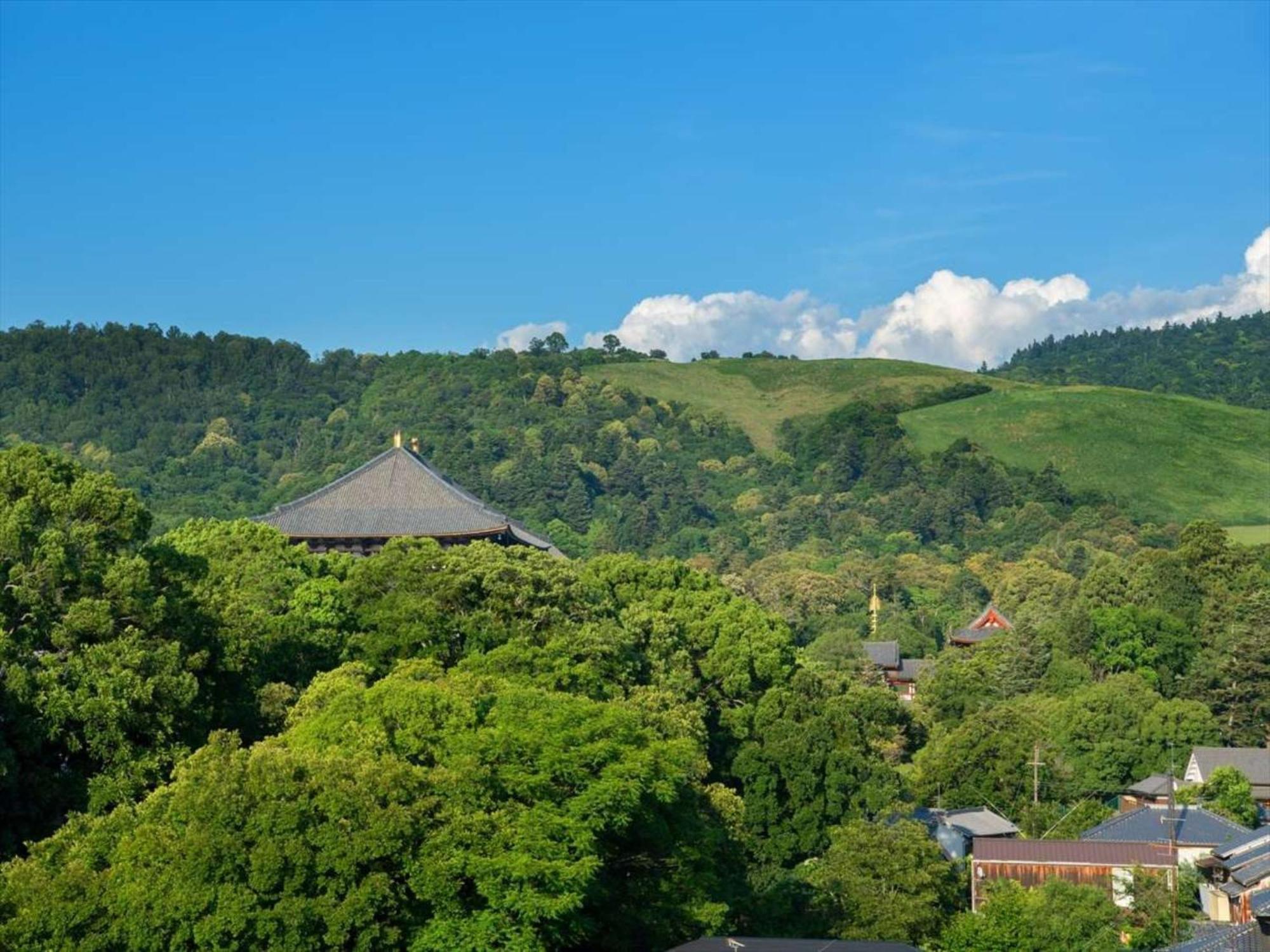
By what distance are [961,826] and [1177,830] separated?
5403mm

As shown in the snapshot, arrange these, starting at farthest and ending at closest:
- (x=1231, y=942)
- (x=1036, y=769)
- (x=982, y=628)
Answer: (x=982, y=628) < (x=1036, y=769) < (x=1231, y=942)

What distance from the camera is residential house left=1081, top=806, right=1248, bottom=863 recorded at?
153 ft

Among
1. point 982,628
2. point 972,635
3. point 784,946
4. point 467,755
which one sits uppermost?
point 467,755

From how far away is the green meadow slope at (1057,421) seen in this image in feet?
451

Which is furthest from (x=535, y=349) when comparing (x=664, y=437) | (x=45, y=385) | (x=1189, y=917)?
(x=1189, y=917)

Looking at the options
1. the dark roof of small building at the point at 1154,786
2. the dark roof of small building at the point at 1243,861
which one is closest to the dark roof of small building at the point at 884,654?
the dark roof of small building at the point at 1154,786

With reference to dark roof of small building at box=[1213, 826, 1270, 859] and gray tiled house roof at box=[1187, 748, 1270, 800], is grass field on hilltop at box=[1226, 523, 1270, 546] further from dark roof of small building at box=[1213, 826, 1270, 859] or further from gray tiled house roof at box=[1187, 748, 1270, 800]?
dark roof of small building at box=[1213, 826, 1270, 859]

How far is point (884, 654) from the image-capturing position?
85062mm

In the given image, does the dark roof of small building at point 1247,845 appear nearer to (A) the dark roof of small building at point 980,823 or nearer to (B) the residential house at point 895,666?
(A) the dark roof of small building at point 980,823

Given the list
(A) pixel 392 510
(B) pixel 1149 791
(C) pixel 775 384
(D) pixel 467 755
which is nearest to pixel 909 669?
(A) pixel 392 510

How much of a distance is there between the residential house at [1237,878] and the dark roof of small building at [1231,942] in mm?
1376

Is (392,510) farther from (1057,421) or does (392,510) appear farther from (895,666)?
(1057,421)

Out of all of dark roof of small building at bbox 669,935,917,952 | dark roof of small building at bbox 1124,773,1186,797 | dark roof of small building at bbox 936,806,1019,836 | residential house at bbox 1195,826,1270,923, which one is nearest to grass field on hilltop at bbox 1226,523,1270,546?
dark roof of small building at bbox 1124,773,1186,797

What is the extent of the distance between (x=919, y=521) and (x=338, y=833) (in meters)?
110
